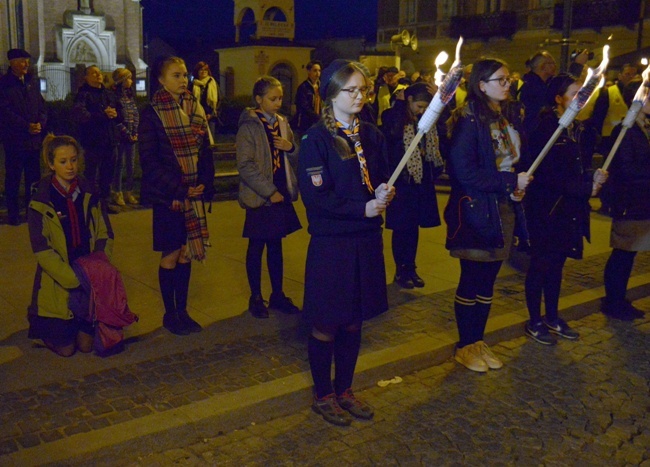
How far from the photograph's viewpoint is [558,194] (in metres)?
5.72

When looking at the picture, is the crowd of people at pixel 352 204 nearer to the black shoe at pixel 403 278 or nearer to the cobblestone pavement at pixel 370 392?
the black shoe at pixel 403 278

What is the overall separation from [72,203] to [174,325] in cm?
119

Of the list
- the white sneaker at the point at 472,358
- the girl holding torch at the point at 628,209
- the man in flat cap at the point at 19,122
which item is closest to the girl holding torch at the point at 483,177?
the white sneaker at the point at 472,358

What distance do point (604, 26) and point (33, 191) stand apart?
100ft

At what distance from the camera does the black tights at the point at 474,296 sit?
17.3 feet

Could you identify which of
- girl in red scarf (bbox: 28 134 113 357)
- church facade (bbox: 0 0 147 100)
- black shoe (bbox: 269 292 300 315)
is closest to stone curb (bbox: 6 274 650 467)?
black shoe (bbox: 269 292 300 315)

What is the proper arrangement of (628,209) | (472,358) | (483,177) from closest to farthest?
(483,177) → (472,358) → (628,209)

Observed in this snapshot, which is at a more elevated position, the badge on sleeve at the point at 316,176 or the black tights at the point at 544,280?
the badge on sleeve at the point at 316,176

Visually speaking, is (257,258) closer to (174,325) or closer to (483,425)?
(174,325)

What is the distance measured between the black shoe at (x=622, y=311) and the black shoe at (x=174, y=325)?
3710mm

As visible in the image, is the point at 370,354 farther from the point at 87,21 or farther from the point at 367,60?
the point at 87,21

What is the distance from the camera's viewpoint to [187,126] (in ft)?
18.2

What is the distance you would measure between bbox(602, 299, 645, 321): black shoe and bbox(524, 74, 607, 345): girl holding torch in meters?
0.87

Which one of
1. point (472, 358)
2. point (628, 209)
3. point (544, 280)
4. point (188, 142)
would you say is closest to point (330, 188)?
point (188, 142)
